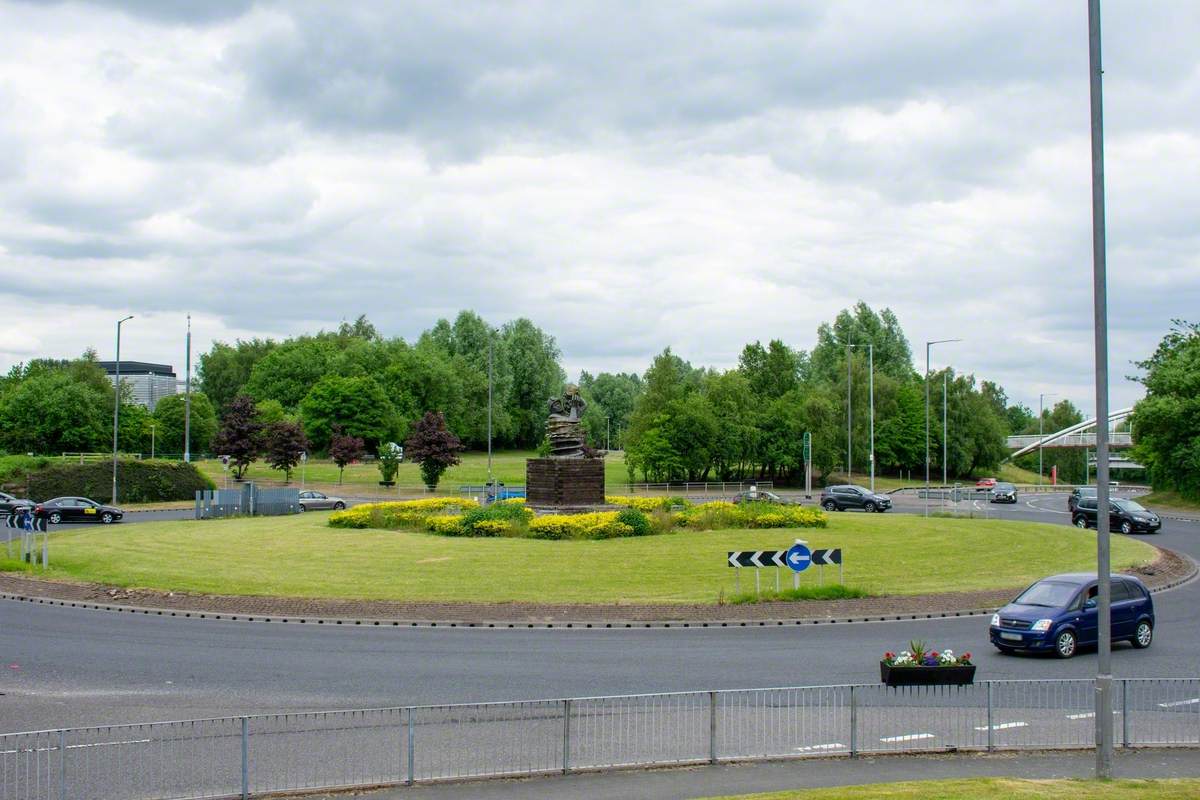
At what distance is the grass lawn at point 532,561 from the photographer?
→ 3042cm

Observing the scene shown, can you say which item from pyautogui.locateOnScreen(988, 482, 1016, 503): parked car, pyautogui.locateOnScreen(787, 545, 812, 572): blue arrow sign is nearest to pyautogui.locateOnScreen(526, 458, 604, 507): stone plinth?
pyautogui.locateOnScreen(787, 545, 812, 572): blue arrow sign

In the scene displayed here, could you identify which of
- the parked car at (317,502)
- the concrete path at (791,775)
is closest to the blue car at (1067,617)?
the concrete path at (791,775)

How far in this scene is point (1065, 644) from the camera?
2162 centimetres

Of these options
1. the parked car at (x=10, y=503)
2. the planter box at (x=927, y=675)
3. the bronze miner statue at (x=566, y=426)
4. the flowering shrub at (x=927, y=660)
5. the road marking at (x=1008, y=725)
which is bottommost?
the road marking at (x=1008, y=725)

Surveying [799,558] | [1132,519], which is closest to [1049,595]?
[799,558]

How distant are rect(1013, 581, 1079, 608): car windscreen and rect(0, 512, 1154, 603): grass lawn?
22.8 ft

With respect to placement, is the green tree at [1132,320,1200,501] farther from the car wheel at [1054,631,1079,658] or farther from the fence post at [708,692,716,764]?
the fence post at [708,692,716,764]

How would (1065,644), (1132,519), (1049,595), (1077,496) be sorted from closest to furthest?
(1065,644), (1049,595), (1132,519), (1077,496)

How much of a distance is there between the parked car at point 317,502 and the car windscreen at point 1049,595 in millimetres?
45676

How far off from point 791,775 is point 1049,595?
11.3 meters

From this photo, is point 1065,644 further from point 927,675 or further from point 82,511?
point 82,511

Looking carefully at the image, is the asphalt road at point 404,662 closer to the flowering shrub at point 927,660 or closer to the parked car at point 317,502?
the flowering shrub at point 927,660

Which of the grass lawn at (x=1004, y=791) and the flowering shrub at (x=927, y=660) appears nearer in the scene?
the grass lawn at (x=1004, y=791)

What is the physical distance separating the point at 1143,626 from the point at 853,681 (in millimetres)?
7726
